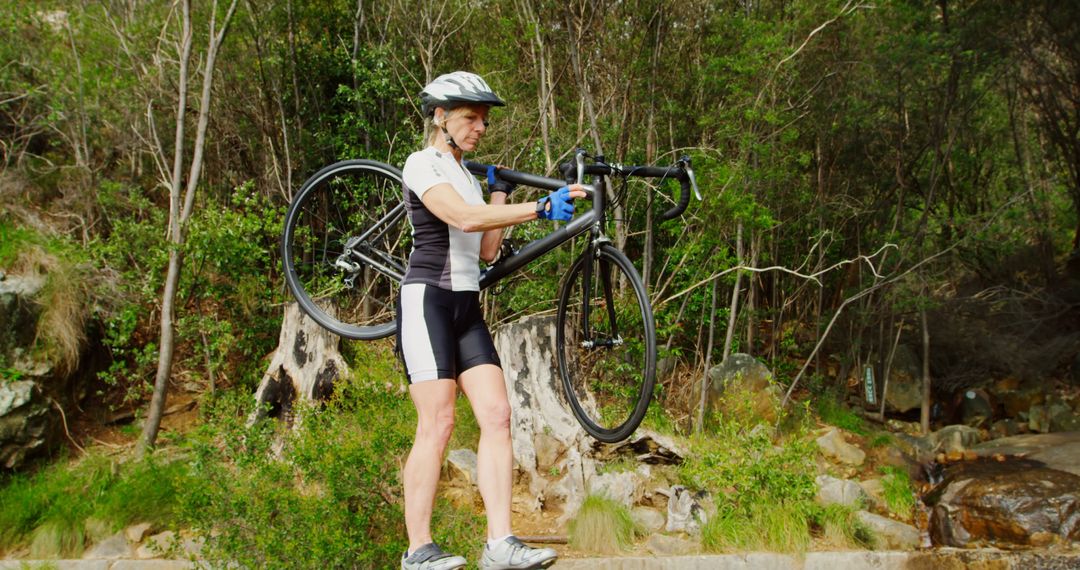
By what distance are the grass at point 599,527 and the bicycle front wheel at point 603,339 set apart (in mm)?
695

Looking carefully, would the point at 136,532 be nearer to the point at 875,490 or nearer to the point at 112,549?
the point at 112,549

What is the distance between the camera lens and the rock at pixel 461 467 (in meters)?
6.67

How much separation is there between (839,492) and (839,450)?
1.76 m

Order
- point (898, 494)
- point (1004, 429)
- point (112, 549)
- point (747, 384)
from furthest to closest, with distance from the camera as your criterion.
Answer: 1. point (1004, 429)
2. point (747, 384)
3. point (898, 494)
4. point (112, 549)

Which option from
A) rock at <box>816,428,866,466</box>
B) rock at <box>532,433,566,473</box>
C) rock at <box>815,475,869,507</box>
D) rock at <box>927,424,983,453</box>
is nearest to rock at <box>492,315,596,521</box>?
rock at <box>532,433,566,473</box>

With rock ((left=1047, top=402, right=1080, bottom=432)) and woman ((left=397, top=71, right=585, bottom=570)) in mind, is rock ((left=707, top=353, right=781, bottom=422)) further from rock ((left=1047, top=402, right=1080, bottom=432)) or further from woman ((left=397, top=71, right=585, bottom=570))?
woman ((left=397, top=71, right=585, bottom=570))

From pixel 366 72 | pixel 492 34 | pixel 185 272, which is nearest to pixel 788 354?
pixel 492 34

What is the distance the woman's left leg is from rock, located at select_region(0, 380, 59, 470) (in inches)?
220

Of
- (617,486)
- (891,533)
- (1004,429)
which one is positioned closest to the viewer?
(617,486)

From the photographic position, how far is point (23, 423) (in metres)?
6.72

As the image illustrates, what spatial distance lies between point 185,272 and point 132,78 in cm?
251

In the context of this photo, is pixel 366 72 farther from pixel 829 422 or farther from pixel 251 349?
pixel 829 422

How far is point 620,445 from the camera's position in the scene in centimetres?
673

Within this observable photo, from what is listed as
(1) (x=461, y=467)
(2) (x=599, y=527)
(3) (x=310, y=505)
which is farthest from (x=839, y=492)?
(3) (x=310, y=505)
